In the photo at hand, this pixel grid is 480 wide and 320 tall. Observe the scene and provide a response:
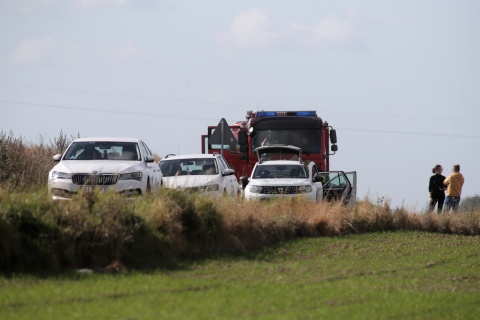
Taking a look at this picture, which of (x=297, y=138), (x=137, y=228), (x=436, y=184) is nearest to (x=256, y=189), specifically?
(x=436, y=184)

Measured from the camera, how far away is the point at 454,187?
32.2 m

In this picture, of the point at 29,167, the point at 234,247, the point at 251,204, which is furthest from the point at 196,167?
the point at 234,247

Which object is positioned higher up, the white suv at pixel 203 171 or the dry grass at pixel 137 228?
the white suv at pixel 203 171

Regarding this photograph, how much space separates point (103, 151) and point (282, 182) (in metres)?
6.22

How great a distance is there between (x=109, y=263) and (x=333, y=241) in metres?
6.61

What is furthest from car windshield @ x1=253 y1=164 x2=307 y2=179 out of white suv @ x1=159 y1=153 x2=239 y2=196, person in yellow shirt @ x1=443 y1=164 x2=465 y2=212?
person in yellow shirt @ x1=443 y1=164 x2=465 y2=212

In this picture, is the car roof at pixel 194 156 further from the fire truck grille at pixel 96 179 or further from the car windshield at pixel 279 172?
the fire truck grille at pixel 96 179

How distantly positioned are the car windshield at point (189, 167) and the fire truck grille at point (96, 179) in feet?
19.4

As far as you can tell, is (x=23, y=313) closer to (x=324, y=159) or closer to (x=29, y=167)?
(x=29, y=167)

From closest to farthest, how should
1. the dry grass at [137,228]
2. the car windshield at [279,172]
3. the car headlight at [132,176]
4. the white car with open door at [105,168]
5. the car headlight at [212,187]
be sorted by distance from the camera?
the dry grass at [137,228]
the white car with open door at [105,168]
the car headlight at [132,176]
the car headlight at [212,187]
the car windshield at [279,172]

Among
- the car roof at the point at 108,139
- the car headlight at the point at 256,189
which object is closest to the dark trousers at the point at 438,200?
the car headlight at the point at 256,189

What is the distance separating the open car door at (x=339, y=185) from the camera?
109 ft

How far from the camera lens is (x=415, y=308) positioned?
47.3 feet

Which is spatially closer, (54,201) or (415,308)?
(415,308)
